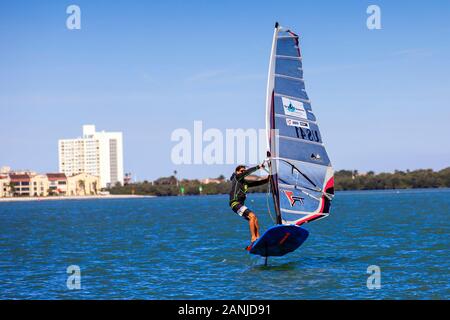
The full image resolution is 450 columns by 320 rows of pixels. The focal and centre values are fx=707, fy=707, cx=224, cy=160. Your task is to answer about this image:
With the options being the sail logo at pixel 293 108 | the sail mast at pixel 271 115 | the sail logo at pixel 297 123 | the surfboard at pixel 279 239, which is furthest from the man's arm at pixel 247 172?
the sail logo at pixel 293 108

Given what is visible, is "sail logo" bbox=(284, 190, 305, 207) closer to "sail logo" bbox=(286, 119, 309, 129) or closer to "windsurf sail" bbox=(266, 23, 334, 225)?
"windsurf sail" bbox=(266, 23, 334, 225)

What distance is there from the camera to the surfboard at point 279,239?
68.4ft

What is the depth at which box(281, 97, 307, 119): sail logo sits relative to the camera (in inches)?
840

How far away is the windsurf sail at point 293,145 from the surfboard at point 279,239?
420 millimetres

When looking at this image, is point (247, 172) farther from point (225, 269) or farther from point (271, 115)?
point (225, 269)

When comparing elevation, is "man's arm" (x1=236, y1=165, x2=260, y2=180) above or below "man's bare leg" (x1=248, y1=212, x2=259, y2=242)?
above

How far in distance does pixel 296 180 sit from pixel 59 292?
303 inches

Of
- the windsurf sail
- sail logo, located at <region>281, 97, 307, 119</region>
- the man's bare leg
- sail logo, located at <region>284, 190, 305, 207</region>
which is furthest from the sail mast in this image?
the man's bare leg

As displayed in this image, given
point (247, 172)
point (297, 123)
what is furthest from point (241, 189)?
point (297, 123)

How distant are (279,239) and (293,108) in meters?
4.00

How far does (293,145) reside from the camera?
21359 millimetres

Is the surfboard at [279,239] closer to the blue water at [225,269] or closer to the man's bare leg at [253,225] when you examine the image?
the man's bare leg at [253,225]

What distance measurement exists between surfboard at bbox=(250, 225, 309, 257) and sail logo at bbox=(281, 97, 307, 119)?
11.2 ft
